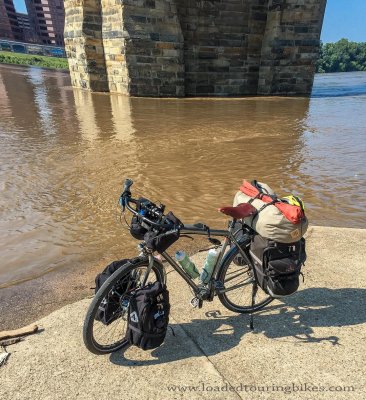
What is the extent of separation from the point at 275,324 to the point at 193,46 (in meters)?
19.6

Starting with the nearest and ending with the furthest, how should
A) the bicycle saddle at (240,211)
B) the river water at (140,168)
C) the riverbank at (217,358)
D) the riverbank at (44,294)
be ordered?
the riverbank at (217,358) → the bicycle saddle at (240,211) → the riverbank at (44,294) → the river water at (140,168)

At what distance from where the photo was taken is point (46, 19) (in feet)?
348

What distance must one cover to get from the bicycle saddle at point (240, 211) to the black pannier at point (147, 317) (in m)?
A: 0.71

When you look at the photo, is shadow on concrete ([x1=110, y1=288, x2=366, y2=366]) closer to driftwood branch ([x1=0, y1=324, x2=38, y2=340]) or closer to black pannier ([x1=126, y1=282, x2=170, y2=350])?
black pannier ([x1=126, y1=282, x2=170, y2=350])

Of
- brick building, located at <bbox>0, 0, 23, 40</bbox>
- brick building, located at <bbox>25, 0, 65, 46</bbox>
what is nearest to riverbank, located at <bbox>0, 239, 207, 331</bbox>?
brick building, located at <bbox>0, 0, 23, 40</bbox>

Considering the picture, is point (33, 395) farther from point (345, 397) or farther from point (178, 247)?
point (178, 247)

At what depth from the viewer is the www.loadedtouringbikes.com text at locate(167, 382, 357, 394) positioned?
7.01 ft

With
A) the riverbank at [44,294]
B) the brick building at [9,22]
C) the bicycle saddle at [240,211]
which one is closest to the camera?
the bicycle saddle at [240,211]

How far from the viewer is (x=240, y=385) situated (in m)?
2.18

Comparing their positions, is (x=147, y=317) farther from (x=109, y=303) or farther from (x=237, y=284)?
(x=237, y=284)

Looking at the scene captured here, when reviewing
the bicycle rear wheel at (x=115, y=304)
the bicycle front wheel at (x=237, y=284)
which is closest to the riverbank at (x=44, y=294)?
the bicycle rear wheel at (x=115, y=304)

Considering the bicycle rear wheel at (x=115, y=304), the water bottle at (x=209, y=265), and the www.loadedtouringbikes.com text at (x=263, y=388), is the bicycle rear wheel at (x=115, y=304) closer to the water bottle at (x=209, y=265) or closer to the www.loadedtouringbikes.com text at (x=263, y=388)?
the water bottle at (x=209, y=265)

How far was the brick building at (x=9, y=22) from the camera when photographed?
92.7 m

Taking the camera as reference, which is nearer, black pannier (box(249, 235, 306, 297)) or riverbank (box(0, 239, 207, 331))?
black pannier (box(249, 235, 306, 297))
